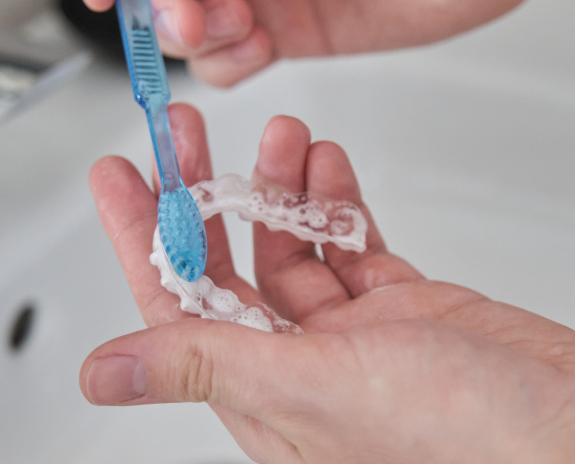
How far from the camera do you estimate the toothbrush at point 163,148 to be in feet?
1.51

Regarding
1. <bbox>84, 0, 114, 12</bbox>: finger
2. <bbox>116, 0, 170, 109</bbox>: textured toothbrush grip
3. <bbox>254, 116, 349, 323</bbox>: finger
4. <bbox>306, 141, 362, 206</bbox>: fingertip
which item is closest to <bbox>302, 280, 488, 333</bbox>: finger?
<bbox>254, 116, 349, 323</bbox>: finger

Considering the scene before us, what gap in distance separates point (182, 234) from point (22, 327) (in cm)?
41

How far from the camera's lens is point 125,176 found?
0.53 meters

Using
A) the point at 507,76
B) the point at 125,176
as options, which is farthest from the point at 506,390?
the point at 507,76

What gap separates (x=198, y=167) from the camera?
22.5 inches

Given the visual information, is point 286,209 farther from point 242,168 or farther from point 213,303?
point 242,168

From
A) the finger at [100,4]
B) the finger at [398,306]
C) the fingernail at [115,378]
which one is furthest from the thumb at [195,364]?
the finger at [100,4]

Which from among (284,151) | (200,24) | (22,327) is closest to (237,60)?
(200,24)

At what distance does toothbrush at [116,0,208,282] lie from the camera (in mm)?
461

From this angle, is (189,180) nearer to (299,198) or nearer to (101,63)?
(299,198)

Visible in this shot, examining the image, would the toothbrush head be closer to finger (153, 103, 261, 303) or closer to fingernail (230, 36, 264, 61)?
finger (153, 103, 261, 303)

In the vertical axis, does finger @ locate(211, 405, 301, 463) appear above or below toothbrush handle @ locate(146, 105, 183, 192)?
below

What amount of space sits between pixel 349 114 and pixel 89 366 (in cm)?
84

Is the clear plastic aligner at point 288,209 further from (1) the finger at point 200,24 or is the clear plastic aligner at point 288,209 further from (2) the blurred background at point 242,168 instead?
(2) the blurred background at point 242,168
